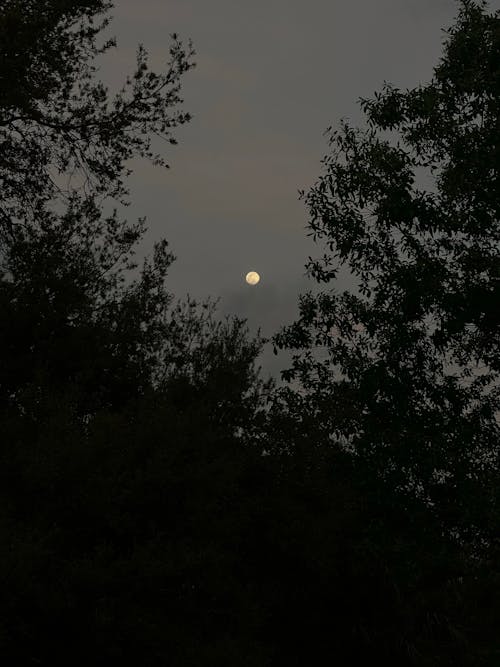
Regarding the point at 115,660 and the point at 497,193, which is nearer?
the point at 115,660

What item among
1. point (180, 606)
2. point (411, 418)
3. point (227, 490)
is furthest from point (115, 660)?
point (411, 418)

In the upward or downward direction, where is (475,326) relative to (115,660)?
upward

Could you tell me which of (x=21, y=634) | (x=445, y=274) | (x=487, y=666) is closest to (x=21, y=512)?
(x=21, y=634)

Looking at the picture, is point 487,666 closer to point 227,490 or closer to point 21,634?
point 227,490

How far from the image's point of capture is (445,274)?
18.3 meters

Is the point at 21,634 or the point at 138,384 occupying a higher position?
the point at 138,384

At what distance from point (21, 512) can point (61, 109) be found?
7.98m

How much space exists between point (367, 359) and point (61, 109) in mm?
8177

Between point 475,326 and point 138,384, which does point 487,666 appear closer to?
point 475,326

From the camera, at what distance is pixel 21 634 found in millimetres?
13102

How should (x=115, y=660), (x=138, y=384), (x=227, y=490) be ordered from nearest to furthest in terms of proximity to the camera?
(x=115, y=660) < (x=227, y=490) < (x=138, y=384)

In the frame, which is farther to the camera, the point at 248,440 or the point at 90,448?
the point at 248,440

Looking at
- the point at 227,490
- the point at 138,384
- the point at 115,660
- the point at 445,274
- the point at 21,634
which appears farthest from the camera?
the point at 138,384

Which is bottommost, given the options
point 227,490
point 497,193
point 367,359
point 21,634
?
point 21,634
